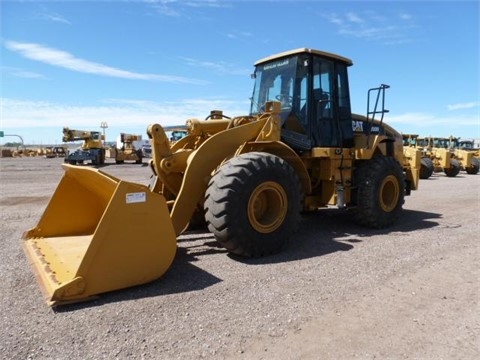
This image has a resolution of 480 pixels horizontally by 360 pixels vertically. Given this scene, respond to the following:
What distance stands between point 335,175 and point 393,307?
10.5ft

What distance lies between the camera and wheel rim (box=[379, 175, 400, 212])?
722 cm

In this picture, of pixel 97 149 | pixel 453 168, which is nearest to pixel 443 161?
pixel 453 168

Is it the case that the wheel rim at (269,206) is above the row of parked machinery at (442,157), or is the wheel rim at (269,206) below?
below

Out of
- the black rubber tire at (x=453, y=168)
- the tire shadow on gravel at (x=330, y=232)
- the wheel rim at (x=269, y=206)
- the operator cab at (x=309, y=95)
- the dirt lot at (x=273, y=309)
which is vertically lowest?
the dirt lot at (x=273, y=309)

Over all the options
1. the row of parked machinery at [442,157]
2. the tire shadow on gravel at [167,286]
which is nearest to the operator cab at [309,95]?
the tire shadow on gravel at [167,286]

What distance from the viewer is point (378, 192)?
6914 millimetres

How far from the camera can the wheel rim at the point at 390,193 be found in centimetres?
722

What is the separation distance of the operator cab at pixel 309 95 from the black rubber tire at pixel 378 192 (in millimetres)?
669

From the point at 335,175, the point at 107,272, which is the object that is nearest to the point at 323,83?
the point at 335,175

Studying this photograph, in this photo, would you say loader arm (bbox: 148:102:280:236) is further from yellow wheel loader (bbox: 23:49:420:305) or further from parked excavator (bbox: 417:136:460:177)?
parked excavator (bbox: 417:136:460:177)

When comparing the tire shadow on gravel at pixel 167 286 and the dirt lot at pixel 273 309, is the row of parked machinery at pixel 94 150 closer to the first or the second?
the dirt lot at pixel 273 309

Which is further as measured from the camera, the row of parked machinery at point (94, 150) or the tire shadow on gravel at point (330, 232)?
the row of parked machinery at point (94, 150)

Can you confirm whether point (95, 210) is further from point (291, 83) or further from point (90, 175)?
point (291, 83)

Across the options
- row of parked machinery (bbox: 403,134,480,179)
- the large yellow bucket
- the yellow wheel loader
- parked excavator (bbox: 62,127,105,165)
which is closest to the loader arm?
the yellow wheel loader
